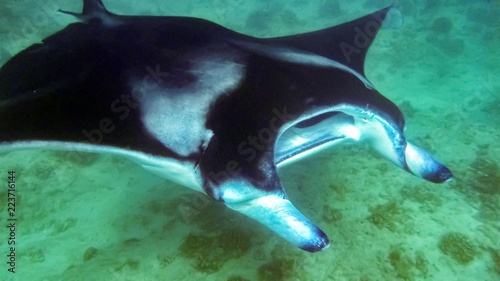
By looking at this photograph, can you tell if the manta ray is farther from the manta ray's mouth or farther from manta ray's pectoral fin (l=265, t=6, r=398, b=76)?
manta ray's pectoral fin (l=265, t=6, r=398, b=76)

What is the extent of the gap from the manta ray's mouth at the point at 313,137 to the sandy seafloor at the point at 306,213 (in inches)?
24.7

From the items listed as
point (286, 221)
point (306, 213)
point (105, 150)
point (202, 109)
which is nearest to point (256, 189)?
point (286, 221)

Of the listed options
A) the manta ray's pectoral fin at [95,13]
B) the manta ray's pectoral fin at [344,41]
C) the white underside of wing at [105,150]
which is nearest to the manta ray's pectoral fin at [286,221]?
the white underside of wing at [105,150]

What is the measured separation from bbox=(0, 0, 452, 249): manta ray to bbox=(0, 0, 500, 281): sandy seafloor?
586mm

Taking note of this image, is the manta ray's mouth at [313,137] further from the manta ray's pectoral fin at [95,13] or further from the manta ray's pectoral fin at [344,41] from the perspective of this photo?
the manta ray's pectoral fin at [95,13]

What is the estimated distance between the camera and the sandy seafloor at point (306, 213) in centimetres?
252

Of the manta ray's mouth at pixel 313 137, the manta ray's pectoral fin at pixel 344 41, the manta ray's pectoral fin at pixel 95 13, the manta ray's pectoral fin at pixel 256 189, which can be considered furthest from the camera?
the manta ray's pectoral fin at pixel 344 41

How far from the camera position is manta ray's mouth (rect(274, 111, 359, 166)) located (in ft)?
8.25

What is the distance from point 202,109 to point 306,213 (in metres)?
1.35

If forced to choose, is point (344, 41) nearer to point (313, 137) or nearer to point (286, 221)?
point (313, 137)

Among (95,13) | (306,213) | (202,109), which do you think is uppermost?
(202,109)

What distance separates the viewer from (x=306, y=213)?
2949 mm

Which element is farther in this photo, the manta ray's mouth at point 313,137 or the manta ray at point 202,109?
the manta ray's mouth at point 313,137

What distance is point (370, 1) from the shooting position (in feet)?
30.3
